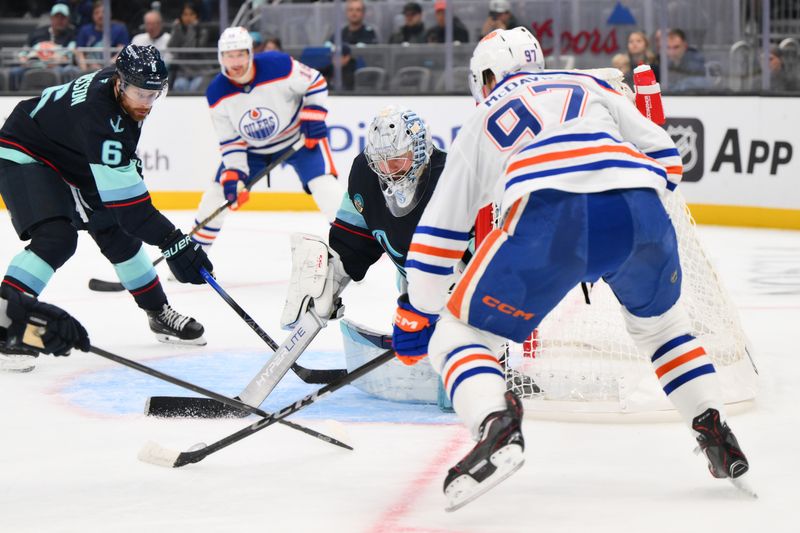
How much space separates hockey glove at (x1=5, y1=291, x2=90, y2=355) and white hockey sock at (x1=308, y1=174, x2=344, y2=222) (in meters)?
2.85

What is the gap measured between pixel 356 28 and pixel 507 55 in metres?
5.63

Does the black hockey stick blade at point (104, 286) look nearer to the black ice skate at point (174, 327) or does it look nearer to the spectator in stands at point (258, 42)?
the black ice skate at point (174, 327)

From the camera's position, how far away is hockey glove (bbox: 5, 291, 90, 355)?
98.4 inches

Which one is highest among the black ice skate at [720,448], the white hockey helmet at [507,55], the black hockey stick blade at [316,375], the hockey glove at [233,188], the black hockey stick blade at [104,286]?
the white hockey helmet at [507,55]

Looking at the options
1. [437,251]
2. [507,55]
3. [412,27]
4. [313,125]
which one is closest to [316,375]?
[437,251]

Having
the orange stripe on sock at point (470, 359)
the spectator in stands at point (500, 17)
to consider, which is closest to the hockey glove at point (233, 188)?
the spectator in stands at point (500, 17)

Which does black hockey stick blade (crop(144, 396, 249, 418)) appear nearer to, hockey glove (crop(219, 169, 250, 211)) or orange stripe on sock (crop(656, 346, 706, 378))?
orange stripe on sock (crop(656, 346, 706, 378))

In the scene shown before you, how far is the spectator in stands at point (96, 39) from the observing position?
8.19 metres

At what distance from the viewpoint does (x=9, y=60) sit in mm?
8281

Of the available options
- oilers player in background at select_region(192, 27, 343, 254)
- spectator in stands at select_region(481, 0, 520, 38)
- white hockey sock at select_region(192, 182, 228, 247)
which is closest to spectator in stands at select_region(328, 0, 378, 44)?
spectator in stands at select_region(481, 0, 520, 38)

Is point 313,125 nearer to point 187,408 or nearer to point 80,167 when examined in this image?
point 80,167

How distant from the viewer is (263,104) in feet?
17.7

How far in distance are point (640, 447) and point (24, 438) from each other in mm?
1481

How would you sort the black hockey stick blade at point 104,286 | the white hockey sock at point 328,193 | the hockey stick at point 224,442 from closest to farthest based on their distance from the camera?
the hockey stick at point 224,442, the black hockey stick blade at point 104,286, the white hockey sock at point 328,193
